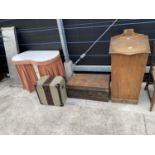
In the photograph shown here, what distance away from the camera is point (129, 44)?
5.87 feet

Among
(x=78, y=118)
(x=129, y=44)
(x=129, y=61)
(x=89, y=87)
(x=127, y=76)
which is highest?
(x=129, y=44)

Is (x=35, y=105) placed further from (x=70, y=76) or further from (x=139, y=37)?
(x=139, y=37)

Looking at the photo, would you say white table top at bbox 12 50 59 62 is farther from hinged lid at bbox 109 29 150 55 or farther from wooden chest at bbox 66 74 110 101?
hinged lid at bbox 109 29 150 55

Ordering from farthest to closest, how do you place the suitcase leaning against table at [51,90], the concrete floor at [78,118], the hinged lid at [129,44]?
the suitcase leaning against table at [51,90], the concrete floor at [78,118], the hinged lid at [129,44]

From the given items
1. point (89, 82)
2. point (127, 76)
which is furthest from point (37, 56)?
point (127, 76)

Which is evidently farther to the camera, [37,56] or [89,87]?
[37,56]

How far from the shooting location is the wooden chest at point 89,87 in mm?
2174

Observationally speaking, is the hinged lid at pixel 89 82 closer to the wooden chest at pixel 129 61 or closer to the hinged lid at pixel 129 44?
the wooden chest at pixel 129 61

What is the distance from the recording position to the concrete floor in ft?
6.07

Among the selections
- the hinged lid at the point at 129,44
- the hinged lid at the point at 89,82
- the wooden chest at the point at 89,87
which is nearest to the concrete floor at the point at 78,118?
the wooden chest at the point at 89,87

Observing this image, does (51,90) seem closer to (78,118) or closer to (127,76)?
(78,118)

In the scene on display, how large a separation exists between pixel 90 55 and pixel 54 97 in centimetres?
93

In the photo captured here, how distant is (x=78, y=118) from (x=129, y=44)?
1.11 metres

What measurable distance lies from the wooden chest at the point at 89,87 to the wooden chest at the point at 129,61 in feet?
0.58
